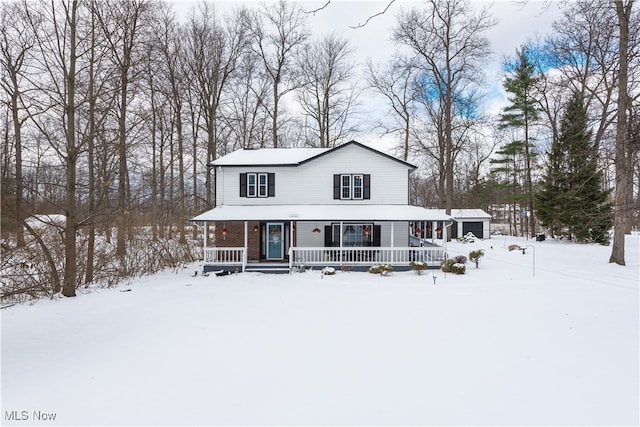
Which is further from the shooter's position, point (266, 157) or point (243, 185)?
point (266, 157)

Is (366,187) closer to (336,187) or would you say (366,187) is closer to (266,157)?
(336,187)

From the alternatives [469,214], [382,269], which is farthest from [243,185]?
[469,214]

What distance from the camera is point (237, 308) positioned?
7.98m

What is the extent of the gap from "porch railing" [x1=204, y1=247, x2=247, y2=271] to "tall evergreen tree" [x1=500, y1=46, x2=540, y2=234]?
26846 mm

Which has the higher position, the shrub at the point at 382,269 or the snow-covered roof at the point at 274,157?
the snow-covered roof at the point at 274,157

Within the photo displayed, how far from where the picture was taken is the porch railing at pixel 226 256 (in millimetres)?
13438

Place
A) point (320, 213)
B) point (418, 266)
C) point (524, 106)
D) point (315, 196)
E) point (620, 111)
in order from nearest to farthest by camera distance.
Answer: point (620, 111) → point (418, 266) → point (320, 213) → point (315, 196) → point (524, 106)

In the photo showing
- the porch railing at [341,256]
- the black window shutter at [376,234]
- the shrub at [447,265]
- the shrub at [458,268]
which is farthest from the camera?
the black window shutter at [376,234]

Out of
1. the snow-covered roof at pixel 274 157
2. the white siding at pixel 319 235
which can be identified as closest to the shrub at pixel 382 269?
the white siding at pixel 319 235

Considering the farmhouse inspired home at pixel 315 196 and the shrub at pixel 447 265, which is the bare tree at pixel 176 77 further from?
the shrub at pixel 447 265

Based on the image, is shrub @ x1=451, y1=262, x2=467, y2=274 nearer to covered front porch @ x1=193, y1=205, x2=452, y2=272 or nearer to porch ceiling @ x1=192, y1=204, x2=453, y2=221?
covered front porch @ x1=193, y1=205, x2=452, y2=272

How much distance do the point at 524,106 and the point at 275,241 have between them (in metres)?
27.4

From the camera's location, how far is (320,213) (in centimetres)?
1428

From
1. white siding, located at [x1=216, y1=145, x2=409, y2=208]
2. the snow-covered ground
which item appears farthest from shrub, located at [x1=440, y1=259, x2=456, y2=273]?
white siding, located at [x1=216, y1=145, x2=409, y2=208]
